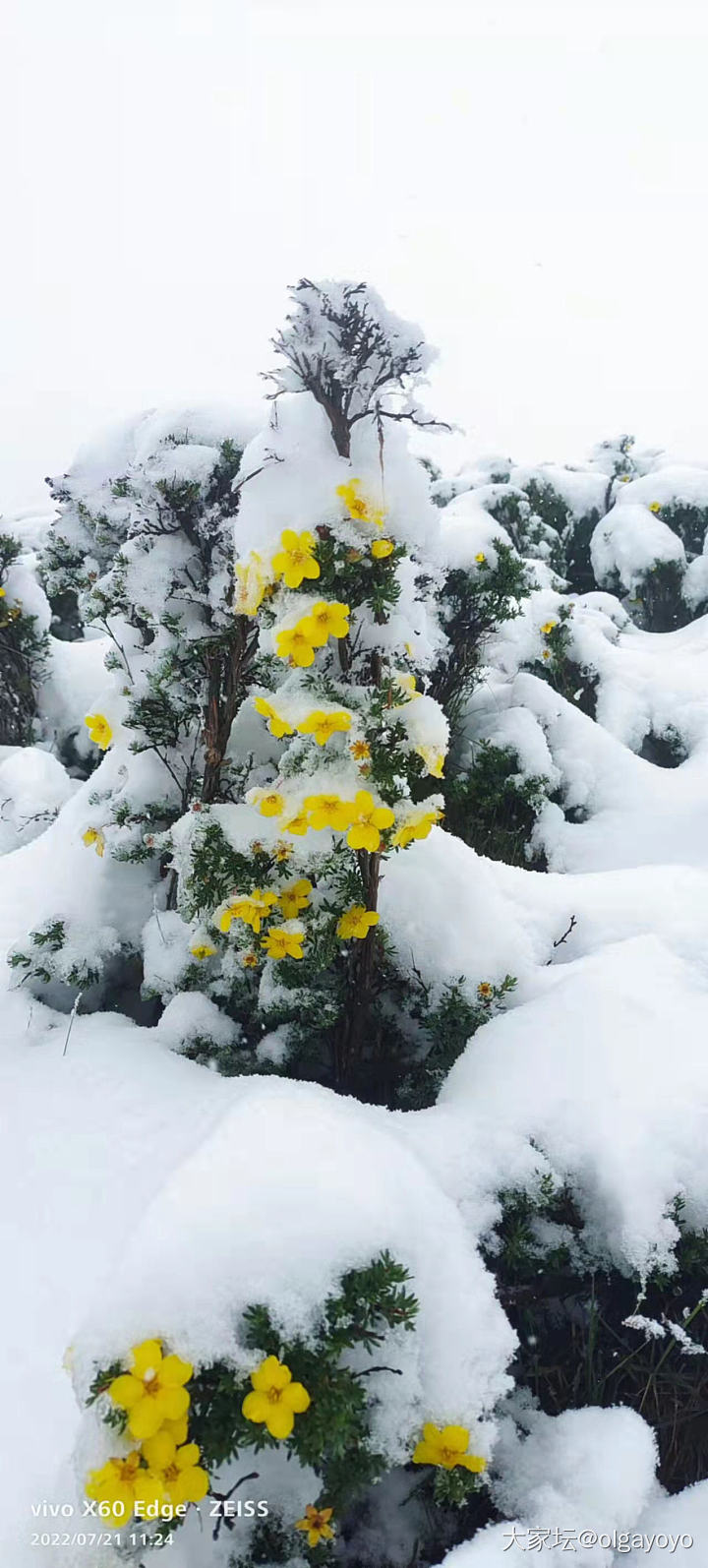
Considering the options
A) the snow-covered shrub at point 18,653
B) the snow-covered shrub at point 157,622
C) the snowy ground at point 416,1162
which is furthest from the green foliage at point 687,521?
the snow-covered shrub at point 157,622

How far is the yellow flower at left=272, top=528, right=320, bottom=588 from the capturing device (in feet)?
4.39

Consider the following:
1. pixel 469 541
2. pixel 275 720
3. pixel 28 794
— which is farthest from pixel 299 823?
pixel 28 794

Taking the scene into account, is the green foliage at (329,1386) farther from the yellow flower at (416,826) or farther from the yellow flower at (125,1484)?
the yellow flower at (416,826)

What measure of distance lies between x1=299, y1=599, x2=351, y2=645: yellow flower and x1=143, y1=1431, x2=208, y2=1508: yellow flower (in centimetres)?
110

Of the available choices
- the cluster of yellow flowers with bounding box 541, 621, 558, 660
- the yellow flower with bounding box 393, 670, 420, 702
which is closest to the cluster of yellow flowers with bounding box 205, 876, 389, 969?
the yellow flower with bounding box 393, 670, 420, 702

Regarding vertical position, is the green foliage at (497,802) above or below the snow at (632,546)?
below

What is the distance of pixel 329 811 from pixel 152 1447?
0.88 m

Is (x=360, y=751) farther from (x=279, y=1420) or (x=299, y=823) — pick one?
(x=279, y=1420)

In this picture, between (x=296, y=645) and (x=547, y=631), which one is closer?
(x=296, y=645)

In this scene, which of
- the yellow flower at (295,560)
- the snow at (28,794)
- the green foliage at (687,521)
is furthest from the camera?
the green foliage at (687,521)

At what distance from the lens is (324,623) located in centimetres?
136

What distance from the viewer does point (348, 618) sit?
59.1 inches

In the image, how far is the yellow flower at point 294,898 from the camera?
1.69 m

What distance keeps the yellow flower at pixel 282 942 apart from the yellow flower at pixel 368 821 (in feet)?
1.24
